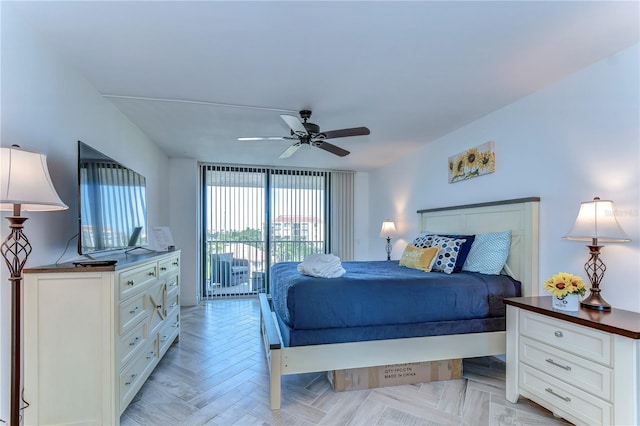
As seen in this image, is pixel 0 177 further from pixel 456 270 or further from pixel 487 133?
pixel 487 133

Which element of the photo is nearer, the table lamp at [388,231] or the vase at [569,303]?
the vase at [569,303]

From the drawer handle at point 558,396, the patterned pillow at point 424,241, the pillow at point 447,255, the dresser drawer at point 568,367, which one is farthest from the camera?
the patterned pillow at point 424,241

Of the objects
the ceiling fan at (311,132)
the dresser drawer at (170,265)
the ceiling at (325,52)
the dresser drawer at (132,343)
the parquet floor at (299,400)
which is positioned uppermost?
the ceiling at (325,52)

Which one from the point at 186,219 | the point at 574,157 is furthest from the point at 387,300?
the point at 186,219

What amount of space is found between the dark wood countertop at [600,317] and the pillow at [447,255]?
31.1 inches

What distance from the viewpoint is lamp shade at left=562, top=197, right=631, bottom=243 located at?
1.96m

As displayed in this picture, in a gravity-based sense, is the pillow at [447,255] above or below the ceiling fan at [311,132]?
below

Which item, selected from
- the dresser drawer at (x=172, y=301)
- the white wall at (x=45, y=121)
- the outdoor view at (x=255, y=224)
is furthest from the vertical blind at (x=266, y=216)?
the white wall at (x=45, y=121)

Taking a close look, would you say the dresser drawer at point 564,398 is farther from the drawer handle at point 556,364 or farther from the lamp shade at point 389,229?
the lamp shade at point 389,229

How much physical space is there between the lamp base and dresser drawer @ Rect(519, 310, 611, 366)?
29 cm

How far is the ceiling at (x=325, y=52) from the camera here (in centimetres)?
167

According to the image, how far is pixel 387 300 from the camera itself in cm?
246

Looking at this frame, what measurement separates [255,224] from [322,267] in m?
3.40

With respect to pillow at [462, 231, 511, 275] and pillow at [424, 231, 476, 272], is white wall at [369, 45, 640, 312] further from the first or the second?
pillow at [424, 231, 476, 272]
